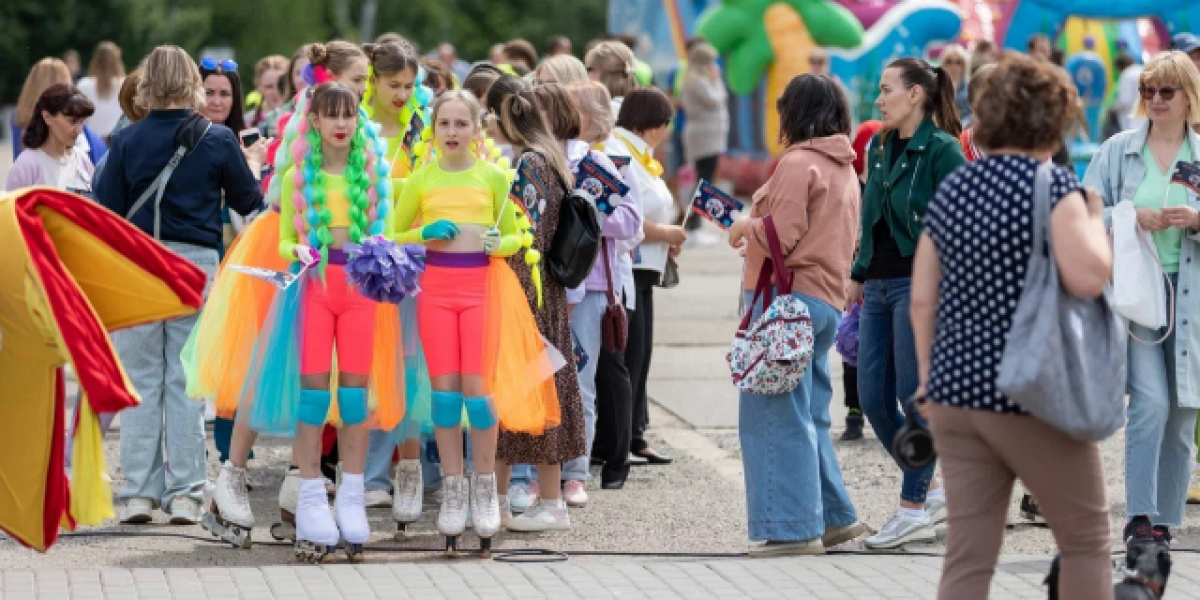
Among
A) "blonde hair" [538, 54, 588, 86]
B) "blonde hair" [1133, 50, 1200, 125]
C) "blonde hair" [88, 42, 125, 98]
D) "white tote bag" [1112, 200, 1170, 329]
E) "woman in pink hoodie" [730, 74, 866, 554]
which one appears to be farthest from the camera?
"blonde hair" [88, 42, 125, 98]

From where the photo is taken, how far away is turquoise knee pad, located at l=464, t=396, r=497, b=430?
23.3 feet

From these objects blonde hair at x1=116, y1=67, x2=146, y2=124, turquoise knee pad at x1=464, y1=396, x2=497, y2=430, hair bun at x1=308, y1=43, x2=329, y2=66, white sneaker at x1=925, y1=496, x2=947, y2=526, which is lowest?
white sneaker at x1=925, y1=496, x2=947, y2=526

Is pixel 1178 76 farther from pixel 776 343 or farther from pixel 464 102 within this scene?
pixel 464 102

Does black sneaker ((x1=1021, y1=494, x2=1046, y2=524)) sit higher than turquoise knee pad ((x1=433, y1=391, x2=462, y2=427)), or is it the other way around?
turquoise knee pad ((x1=433, y1=391, x2=462, y2=427))

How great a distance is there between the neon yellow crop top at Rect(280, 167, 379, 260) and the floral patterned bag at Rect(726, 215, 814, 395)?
1550 mm

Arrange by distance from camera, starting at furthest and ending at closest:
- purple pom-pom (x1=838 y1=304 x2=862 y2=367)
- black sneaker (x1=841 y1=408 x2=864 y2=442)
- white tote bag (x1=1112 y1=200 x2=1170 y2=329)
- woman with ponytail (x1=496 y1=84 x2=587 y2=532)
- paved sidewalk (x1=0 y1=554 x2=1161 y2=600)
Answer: black sneaker (x1=841 y1=408 x2=864 y2=442) → purple pom-pom (x1=838 y1=304 x2=862 y2=367) → woman with ponytail (x1=496 y1=84 x2=587 y2=532) → white tote bag (x1=1112 y1=200 x2=1170 y2=329) → paved sidewalk (x1=0 y1=554 x2=1161 y2=600)

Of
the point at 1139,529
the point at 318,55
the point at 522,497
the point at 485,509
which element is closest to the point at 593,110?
the point at 318,55

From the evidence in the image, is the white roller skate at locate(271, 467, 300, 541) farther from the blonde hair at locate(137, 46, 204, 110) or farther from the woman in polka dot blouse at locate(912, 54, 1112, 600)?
the woman in polka dot blouse at locate(912, 54, 1112, 600)

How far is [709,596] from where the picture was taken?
638 cm

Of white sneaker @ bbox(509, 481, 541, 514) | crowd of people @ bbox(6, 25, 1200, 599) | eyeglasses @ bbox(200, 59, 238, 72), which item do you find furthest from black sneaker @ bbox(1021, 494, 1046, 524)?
eyeglasses @ bbox(200, 59, 238, 72)

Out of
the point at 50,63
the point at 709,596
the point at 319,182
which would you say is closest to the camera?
the point at 709,596

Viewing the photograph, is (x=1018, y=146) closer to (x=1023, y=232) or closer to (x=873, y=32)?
(x=1023, y=232)

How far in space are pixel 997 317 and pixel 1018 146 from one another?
1.53 ft

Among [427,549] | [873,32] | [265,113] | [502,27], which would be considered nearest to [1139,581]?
[427,549]
